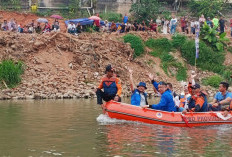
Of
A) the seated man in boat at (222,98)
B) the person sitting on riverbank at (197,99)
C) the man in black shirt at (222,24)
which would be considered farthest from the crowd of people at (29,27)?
the person sitting on riverbank at (197,99)

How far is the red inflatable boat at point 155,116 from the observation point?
1617 cm

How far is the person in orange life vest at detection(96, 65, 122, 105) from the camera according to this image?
1656 centimetres

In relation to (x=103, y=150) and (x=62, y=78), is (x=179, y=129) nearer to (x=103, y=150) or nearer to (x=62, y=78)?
(x=103, y=150)

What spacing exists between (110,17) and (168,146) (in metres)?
27.0

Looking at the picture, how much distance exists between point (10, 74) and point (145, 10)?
13689 millimetres

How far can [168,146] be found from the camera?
12.6 m

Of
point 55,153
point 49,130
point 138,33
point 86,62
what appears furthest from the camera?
point 138,33

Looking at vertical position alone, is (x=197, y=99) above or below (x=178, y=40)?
below

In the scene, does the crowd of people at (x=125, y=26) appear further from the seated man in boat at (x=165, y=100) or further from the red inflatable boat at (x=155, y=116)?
the seated man in boat at (x=165, y=100)

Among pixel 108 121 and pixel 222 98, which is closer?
A: pixel 108 121

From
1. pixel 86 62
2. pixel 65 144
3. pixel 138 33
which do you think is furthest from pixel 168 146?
pixel 138 33

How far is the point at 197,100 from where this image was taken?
54.6 feet

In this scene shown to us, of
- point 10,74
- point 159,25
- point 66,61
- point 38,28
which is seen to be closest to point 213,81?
point 159,25

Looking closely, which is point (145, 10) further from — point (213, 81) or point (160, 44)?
point (213, 81)
